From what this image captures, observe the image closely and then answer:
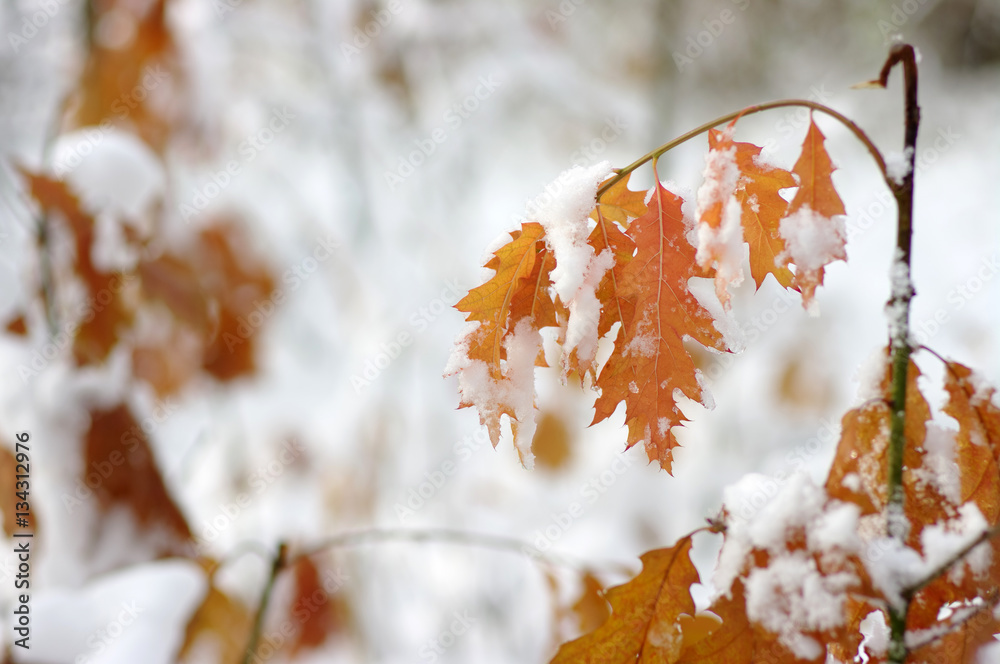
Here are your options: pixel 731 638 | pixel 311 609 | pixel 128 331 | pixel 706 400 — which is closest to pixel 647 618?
pixel 731 638

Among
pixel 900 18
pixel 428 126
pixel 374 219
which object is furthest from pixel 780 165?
pixel 900 18

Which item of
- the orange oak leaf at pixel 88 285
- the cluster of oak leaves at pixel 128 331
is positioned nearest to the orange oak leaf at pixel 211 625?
the cluster of oak leaves at pixel 128 331

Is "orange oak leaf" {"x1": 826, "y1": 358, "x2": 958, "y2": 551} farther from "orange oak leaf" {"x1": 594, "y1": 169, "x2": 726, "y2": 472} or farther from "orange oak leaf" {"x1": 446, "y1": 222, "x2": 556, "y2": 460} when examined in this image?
"orange oak leaf" {"x1": 446, "y1": 222, "x2": 556, "y2": 460}

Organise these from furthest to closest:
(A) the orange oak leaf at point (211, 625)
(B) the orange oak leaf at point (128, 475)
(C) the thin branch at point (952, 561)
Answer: (B) the orange oak leaf at point (128, 475) < (A) the orange oak leaf at point (211, 625) < (C) the thin branch at point (952, 561)

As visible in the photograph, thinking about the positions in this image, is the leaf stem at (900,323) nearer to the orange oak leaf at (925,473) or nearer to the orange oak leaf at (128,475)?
the orange oak leaf at (925,473)

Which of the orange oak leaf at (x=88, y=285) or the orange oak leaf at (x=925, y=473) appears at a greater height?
the orange oak leaf at (x=88, y=285)

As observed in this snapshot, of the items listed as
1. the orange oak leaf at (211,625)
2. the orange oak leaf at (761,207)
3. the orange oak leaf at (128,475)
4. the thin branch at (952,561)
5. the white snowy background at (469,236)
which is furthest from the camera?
the white snowy background at (469,236)

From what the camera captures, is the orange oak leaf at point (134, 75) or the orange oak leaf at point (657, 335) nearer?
the orange oak leaf at point (657, 335)

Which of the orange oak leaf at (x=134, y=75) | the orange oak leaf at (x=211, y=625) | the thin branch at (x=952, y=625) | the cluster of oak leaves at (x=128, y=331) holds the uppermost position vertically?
the orange oak leaf at (x=134, y=75)
